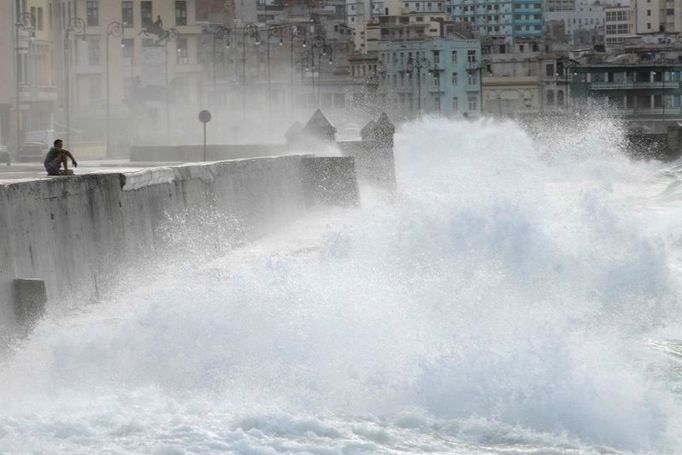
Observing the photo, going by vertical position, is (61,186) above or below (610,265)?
above

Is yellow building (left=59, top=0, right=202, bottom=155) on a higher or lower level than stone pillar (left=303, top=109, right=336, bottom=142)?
higher

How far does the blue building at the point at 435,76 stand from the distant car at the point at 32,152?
250ft

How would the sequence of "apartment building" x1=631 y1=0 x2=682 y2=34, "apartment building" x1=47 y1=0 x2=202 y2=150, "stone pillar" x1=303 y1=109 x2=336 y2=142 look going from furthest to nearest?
"apartment building" x1=631 y1=0 x2=682 y2=34 < "apartment building" x1=47 y1=0 x2=202 y2=150 < "stone pillar" x1=303 y1=109 x2=336 y2=142

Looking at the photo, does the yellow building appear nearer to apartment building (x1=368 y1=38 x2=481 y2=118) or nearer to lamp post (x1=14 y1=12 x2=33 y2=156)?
lamp post (x1=14 y1=12 x2=33 y2=156)

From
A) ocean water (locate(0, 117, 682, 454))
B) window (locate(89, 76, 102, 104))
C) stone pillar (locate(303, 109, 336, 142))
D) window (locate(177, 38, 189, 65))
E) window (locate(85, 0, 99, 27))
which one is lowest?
ocean water (locate(0, 117, 682, 454))

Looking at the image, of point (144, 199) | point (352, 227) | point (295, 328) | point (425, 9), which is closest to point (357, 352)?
point (295, 328)

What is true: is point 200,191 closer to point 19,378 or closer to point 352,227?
point 352,227

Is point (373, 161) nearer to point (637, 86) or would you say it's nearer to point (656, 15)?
point (637, 86)

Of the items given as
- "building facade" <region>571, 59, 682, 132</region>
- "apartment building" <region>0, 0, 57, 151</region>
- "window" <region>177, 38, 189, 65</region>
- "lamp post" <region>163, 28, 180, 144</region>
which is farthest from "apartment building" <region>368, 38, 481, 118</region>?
"apartment building" <region>0, 0, 57, 151</region>

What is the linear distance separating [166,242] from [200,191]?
2.21 m

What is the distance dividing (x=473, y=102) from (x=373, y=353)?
376ft

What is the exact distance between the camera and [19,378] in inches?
460

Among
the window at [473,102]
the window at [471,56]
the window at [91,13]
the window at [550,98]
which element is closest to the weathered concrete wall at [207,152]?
the window at [91,13]

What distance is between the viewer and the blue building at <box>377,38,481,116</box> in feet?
402
